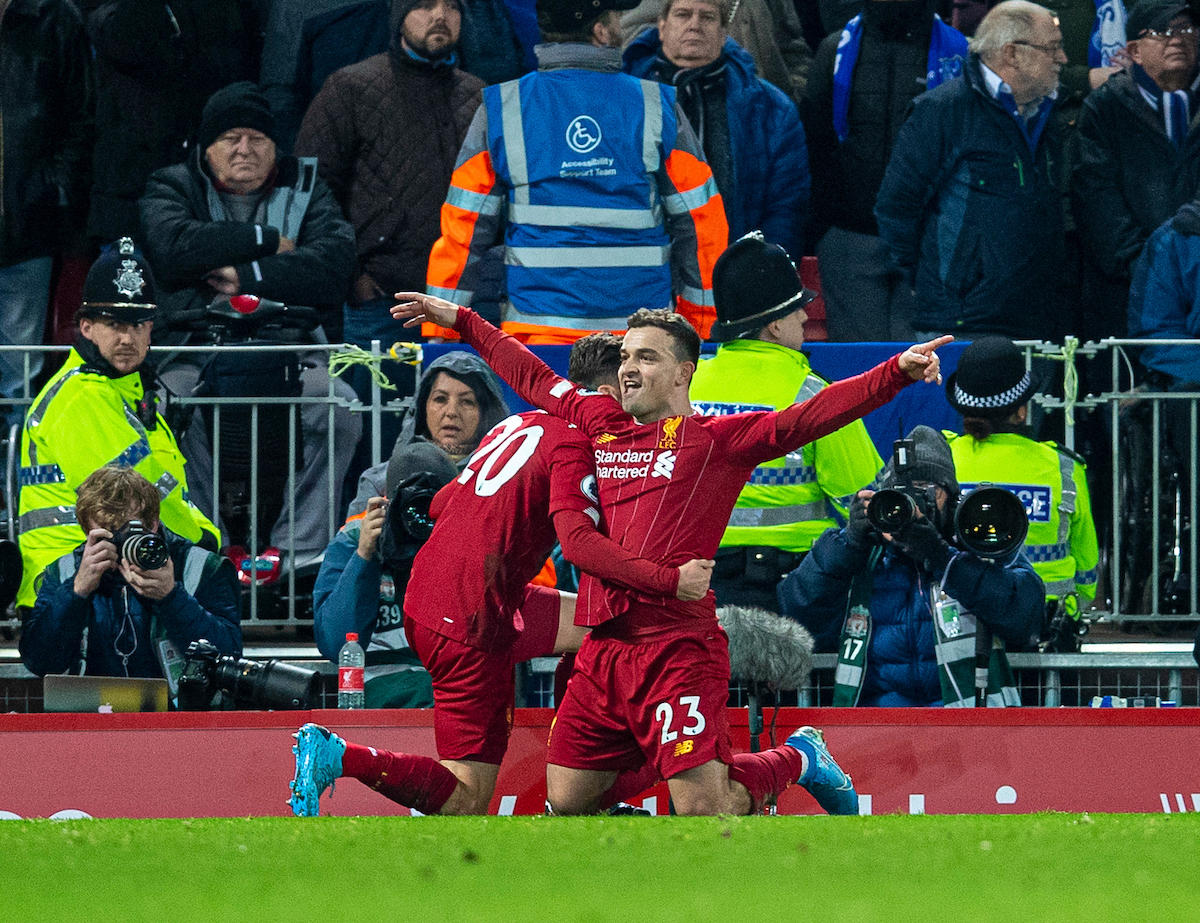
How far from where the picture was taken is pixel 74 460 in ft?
26.7

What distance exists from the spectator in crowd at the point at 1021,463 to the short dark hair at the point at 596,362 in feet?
5.60

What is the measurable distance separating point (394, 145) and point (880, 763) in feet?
14.3

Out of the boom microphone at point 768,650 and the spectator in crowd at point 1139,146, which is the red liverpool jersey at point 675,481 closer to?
the boom microphone at point 768,650

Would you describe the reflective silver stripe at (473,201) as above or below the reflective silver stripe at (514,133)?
below

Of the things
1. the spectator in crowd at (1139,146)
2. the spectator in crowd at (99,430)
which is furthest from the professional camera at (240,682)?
the spectator in crowd at (1139,146)

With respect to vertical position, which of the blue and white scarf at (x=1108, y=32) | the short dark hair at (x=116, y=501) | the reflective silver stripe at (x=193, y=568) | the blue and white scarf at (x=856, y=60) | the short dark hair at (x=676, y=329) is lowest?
the reflective silver stripe at (x=193, y=568)

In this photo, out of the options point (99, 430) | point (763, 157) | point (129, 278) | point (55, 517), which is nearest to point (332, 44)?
point (763, 157)

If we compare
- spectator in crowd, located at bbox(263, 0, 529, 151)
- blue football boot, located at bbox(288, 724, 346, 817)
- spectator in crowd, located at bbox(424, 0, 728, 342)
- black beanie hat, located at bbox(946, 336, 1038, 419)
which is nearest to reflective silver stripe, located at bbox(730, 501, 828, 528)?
black beanie hat, located at bbox(946, 336, 1038, 419)

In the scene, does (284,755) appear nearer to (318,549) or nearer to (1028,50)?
(318,549)

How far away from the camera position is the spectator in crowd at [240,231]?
364 inches

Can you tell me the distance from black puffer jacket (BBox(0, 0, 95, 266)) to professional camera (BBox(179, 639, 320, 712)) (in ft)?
10.6

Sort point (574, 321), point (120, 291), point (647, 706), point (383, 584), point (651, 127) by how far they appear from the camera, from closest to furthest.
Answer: point (647, 706) → point (383, 584) → point (120, 291) → point (574, 321) → point (651, 127)

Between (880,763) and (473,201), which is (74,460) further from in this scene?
(880,763)

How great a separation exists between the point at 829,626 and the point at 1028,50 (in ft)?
10.9
